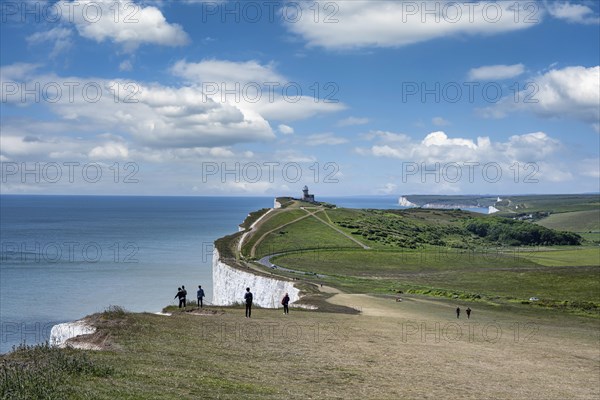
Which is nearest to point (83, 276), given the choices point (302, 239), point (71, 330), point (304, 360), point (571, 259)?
point (302, 239)

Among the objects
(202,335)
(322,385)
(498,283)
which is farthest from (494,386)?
(498,283)

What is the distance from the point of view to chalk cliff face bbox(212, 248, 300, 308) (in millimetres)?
67062

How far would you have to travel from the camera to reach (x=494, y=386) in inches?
958

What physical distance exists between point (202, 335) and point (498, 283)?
65.3 meters

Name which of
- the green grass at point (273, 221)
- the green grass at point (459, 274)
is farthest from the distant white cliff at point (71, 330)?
the green grass at point (273, 221)

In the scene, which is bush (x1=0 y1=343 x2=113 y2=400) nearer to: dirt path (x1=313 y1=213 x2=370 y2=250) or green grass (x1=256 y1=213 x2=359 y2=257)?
green grass (x1=256 y1=213 x2=359 y2=257)

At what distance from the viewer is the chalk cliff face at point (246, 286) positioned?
67062 millimetres

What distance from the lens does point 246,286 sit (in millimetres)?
74438

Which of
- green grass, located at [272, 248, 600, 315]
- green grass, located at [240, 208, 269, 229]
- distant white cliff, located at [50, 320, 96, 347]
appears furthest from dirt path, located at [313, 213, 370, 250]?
distant white cliff, located at [50, 320, 96, 347]

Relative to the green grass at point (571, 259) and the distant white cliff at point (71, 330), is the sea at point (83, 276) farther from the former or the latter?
the green grass at point (571, 259)

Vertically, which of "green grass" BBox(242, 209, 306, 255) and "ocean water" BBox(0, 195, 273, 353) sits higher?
"green grass" BBox(242, 209, 306, 255)

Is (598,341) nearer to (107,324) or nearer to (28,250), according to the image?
(107,324)

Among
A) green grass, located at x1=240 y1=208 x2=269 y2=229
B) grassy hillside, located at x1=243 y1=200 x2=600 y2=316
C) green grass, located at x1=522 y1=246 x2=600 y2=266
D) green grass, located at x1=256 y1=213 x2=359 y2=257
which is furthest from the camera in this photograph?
green grass, located at x1=240 y1=208 x2=269 y2=229

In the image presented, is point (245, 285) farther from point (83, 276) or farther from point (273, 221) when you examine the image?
point (273, 221)
